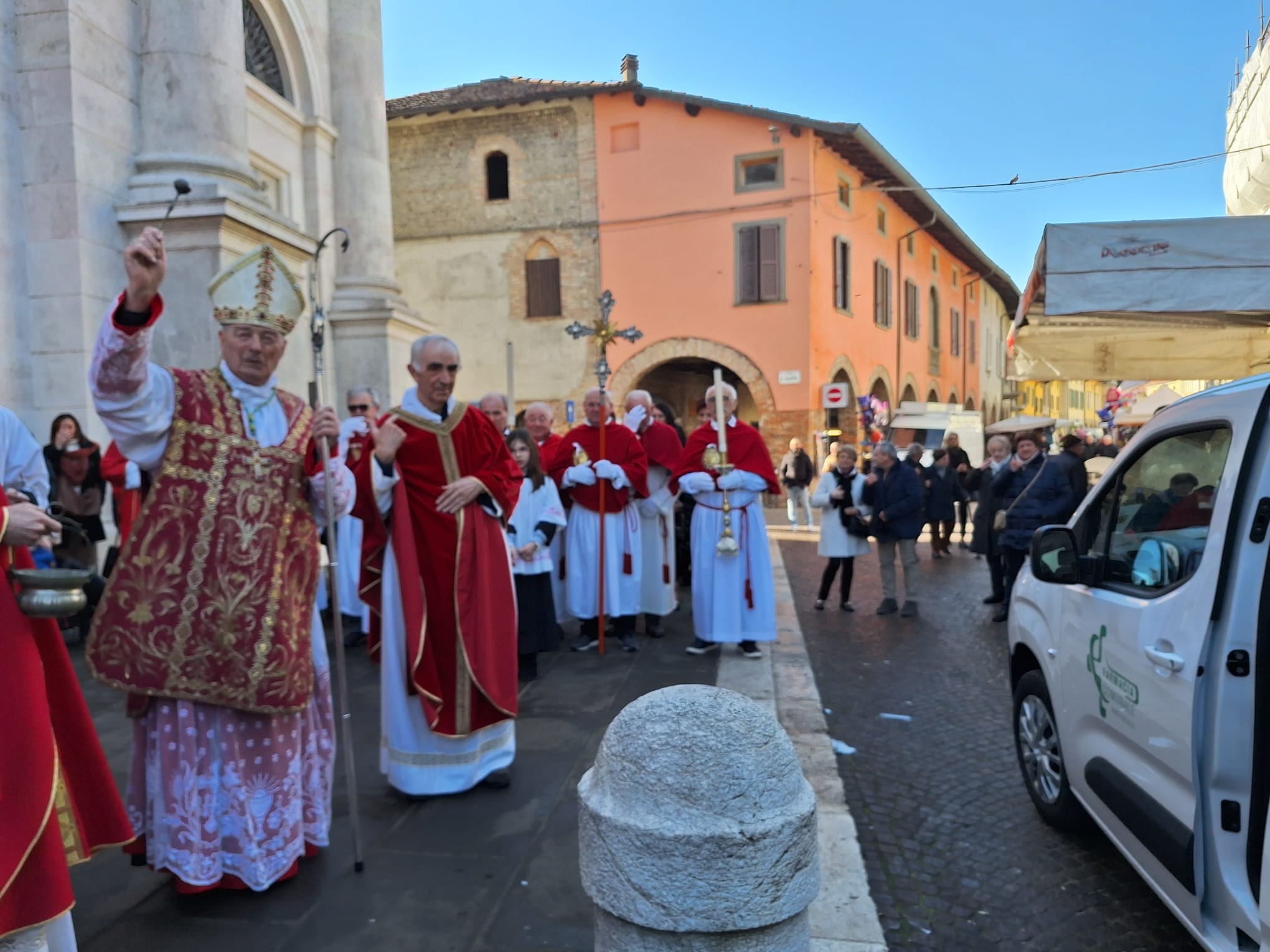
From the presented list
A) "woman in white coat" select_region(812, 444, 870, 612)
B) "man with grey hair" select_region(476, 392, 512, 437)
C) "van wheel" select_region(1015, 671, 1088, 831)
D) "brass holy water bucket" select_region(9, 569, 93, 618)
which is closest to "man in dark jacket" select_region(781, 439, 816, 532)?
"woman in white coat" select_region(812, 444, 870, 612)

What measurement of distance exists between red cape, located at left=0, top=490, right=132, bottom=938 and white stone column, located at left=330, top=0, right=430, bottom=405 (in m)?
9.11

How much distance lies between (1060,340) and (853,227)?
17.6 metres

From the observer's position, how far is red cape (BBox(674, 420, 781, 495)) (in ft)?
Result: 21.7

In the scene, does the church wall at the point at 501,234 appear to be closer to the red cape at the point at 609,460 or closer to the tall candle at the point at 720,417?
the red cape at the point at 609,460

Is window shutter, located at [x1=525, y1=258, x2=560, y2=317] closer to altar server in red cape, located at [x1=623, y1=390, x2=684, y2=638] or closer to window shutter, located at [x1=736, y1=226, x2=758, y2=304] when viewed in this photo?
window shutter, located at [x1=736, y1=226, x2=758, y2=304]

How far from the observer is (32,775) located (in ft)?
6.67

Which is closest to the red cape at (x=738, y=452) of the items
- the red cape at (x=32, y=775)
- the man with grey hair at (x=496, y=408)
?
the man with grey hair at (x=496, y=408)

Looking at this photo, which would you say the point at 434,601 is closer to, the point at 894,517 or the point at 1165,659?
the point at 1165,659

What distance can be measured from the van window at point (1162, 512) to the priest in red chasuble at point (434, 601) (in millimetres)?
2575

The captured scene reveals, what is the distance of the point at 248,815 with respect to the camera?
3.02m

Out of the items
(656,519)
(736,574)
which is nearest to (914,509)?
(656,519)

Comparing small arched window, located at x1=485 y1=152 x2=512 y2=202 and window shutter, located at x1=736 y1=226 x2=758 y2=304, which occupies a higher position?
small arched window, located at x1=485 y1=152 x2=512 y2=202

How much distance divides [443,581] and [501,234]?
20546mm

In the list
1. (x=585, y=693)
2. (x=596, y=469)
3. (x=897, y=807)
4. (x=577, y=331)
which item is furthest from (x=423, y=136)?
(x=897, y=807)
